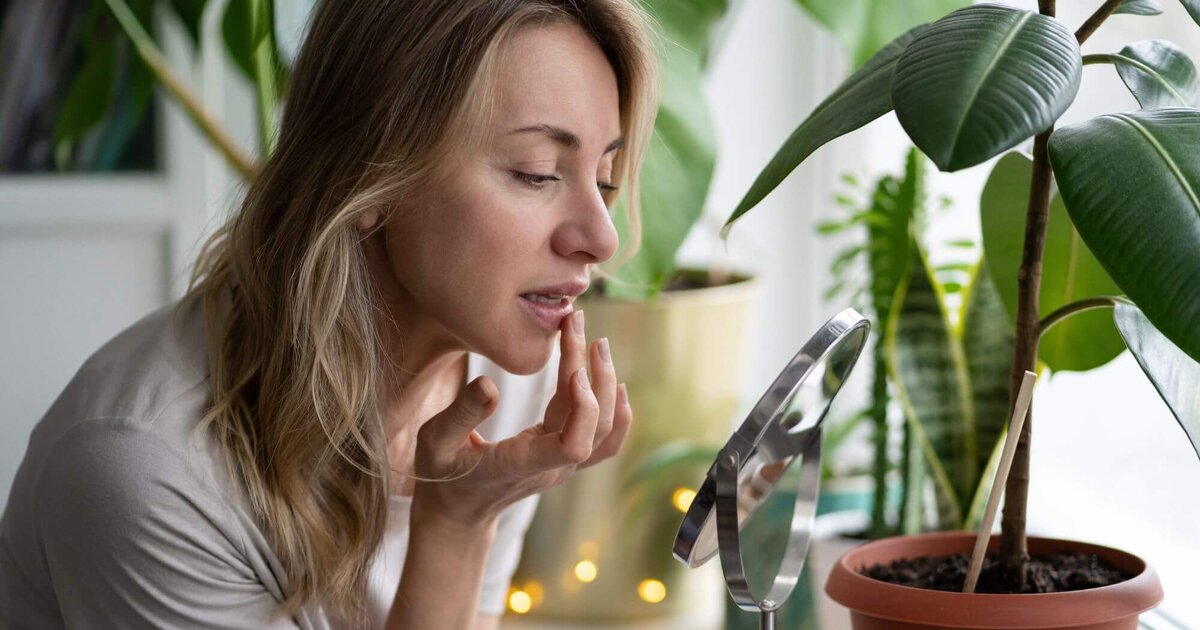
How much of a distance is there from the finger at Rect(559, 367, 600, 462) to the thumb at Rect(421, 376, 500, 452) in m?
0.06

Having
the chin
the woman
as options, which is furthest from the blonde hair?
the chin

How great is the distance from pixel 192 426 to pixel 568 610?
0.70 m

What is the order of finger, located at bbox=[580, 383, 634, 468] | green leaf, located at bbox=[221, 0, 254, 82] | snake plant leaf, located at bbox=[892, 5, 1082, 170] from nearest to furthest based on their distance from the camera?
snake plant leaf, located at bbox=[892, 5, 1082, 170], finger, located at bbox=[580, 383, 634, 468], green leaf, located at bbox=[221, 0, 254, 82]

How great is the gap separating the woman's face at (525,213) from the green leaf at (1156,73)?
13.3 inches

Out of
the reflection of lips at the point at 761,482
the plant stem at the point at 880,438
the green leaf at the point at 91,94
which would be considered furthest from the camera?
the green leaf at the point at 91,94

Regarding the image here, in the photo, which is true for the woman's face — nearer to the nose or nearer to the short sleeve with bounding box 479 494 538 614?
the nose

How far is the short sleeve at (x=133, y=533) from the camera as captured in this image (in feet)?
2.69

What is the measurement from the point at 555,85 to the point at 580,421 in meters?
0.24

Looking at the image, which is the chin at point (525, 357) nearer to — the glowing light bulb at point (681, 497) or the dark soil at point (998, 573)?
the dark soil at point (998, 573)

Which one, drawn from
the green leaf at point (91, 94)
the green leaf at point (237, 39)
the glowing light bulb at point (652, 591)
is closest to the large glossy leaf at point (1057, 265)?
the glowing light bulb at point (652, 591)

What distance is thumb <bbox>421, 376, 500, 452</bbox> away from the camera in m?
0.84

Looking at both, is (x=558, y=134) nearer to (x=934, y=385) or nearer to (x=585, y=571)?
(x=934, y=385)

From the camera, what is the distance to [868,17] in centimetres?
116

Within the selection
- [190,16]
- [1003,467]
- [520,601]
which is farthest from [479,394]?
[190,16]
